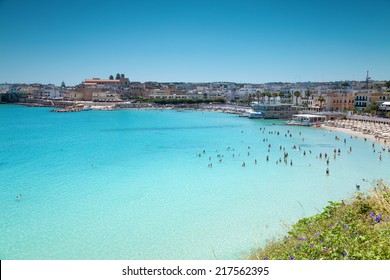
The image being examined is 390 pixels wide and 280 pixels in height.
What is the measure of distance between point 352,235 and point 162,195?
25.6ft

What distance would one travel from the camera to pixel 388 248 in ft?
11.0

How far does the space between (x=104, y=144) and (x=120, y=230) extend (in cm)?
1657

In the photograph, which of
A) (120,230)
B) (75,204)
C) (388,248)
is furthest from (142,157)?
(388,248)

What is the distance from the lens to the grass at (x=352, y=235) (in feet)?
11.4

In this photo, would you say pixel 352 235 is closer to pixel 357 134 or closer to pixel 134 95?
pixel 357 134

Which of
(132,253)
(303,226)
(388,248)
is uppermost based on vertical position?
(388,248)

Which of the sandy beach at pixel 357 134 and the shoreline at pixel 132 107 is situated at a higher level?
the shoreline at pixel 132 107

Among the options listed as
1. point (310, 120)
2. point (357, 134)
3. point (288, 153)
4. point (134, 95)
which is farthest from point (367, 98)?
point (134, 95)

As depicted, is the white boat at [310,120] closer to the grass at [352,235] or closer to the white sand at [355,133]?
the white sand at [355,133]

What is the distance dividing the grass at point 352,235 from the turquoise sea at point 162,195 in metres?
2.34

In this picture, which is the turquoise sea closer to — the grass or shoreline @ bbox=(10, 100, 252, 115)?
the grass

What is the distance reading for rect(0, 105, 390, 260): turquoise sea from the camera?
7.69 meters

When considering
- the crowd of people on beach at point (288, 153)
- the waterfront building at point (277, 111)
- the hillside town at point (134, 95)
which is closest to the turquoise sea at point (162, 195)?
the crowd of people on beach at point (288, 153)
